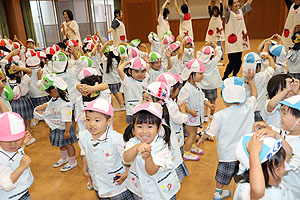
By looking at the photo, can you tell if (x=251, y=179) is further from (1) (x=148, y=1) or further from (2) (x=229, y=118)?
(1) (x=148, y=1)

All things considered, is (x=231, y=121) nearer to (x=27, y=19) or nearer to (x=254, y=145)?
(x=254, y=145)

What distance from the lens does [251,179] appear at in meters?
1.02

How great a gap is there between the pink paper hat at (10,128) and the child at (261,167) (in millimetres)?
1198

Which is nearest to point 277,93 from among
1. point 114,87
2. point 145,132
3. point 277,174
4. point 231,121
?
point 231,121

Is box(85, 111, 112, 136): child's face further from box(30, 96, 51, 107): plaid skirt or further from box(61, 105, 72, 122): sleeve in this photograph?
box(30, 96, 51, 107): plaid skirt

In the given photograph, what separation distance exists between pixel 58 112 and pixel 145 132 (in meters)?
1.40

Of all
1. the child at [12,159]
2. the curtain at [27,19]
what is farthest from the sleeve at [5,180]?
the curtain at [27,19]

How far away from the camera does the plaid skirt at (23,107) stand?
349 centimetres

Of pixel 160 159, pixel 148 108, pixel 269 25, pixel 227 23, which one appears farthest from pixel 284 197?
pixel 269 25

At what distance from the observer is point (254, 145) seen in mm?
1042

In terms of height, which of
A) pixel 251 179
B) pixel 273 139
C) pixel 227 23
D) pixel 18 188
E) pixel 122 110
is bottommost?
pixel 122 110

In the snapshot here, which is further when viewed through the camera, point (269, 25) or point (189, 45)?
point (269, 25)

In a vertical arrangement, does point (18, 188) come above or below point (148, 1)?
below

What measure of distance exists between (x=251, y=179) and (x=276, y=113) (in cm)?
122
